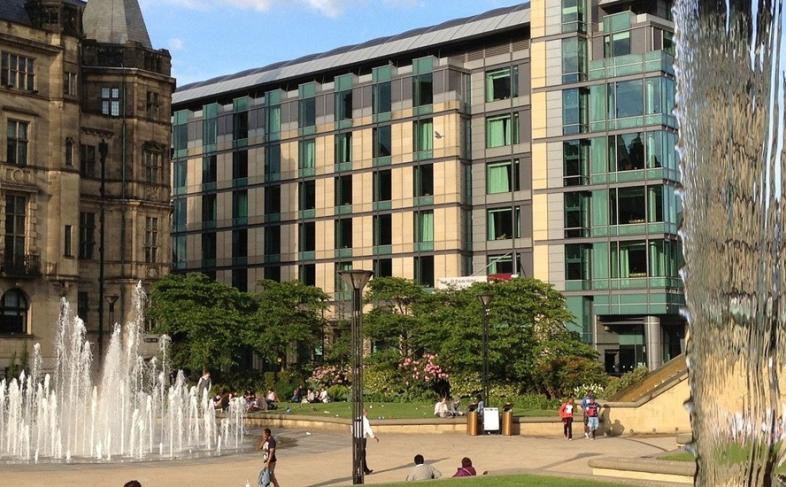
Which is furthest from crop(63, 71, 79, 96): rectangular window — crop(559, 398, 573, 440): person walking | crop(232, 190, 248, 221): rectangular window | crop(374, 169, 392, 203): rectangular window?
crop(559, 398, 573, 440): person walking

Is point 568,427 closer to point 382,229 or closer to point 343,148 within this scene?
point 382,229

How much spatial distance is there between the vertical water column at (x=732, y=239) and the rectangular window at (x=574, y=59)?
207 feet

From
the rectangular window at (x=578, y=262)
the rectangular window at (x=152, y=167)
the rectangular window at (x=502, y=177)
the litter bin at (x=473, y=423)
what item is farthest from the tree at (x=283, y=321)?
the litter bin at (x=473, y=423)

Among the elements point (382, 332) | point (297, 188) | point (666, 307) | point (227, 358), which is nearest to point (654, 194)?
point (666, 307)

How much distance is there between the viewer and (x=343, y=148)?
84.8m

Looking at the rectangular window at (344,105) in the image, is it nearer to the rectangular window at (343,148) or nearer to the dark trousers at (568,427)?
the rectangular window at (343,148)

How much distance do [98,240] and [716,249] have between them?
207ft

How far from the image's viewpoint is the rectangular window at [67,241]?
2512 inches

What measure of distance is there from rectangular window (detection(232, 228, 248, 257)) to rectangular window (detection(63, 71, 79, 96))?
96.2 feet

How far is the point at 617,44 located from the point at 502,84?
11.0 metres

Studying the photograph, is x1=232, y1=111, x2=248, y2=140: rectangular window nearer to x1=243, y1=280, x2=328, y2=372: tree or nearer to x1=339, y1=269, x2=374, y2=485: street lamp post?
x1=243, y1=280, x2=328, y2=372: tree

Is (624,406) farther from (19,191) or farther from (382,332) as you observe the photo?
(19,191)

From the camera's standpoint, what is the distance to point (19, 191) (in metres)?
61.7

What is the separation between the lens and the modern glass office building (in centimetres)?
6738
